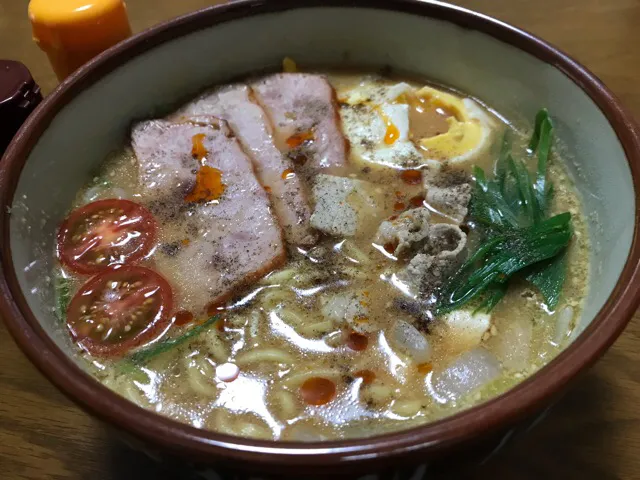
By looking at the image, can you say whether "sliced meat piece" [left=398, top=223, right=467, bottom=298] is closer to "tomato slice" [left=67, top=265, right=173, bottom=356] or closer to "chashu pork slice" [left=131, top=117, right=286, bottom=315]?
"chashu pork slice" [left=131, top=117, right=286, bottom=315]

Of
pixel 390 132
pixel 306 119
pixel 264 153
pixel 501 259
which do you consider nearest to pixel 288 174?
pixel 264 153

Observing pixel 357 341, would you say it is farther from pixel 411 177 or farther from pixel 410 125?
pixel 410 125

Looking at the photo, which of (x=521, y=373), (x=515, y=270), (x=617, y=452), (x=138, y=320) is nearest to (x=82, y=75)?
(x=138, y=320)

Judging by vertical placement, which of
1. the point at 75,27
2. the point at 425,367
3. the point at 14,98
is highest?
the point at 75,27

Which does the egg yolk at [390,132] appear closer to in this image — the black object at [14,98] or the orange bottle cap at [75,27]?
the orange bottle cap at [75,27]

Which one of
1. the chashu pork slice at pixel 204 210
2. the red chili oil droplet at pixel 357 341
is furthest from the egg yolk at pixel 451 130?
the red chili oil droplet at pixel 357 341

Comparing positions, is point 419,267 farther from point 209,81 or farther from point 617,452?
point 209,81
